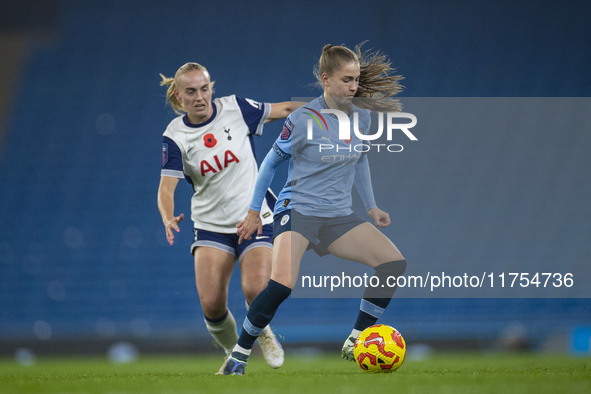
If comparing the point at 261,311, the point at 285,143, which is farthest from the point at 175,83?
the point at 261,311

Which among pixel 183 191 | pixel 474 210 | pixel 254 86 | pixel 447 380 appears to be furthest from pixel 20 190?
pixel 447 380

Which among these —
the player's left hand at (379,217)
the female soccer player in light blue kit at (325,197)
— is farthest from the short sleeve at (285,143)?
the player's left hand at (379,217)

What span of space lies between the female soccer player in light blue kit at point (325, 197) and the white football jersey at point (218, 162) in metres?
0.75

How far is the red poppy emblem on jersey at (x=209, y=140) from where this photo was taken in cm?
528

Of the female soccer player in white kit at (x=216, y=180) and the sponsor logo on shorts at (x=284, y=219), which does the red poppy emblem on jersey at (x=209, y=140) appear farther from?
the sponsor logo on shorts at (x=284, y=219)

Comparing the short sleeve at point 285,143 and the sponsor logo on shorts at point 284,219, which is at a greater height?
the short sleeve at point 285,143

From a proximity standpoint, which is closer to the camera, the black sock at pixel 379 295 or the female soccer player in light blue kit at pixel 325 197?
the female soccer player in light blue kit at pixel 325 197

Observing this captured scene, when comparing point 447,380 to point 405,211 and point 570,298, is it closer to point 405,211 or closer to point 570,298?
point 405,211

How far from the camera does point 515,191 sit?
32.1 feet

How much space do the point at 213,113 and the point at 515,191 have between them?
558 cm

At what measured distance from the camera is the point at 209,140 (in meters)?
5.28

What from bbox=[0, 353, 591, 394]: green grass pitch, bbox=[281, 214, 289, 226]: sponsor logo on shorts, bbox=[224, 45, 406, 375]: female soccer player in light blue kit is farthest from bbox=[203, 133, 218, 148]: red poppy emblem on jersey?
bbox=[0, 353, 591, 394]: green grass pitch

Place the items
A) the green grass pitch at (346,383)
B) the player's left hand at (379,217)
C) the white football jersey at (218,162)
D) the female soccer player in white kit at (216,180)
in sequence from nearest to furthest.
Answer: the green grass pitch at (346,383) → the player's left hand at (379,217) → the female soccer player in white kit at (216,180) → the white football jersey at (218,162)

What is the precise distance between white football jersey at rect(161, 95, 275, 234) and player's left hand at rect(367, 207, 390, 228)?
0.83 meters
